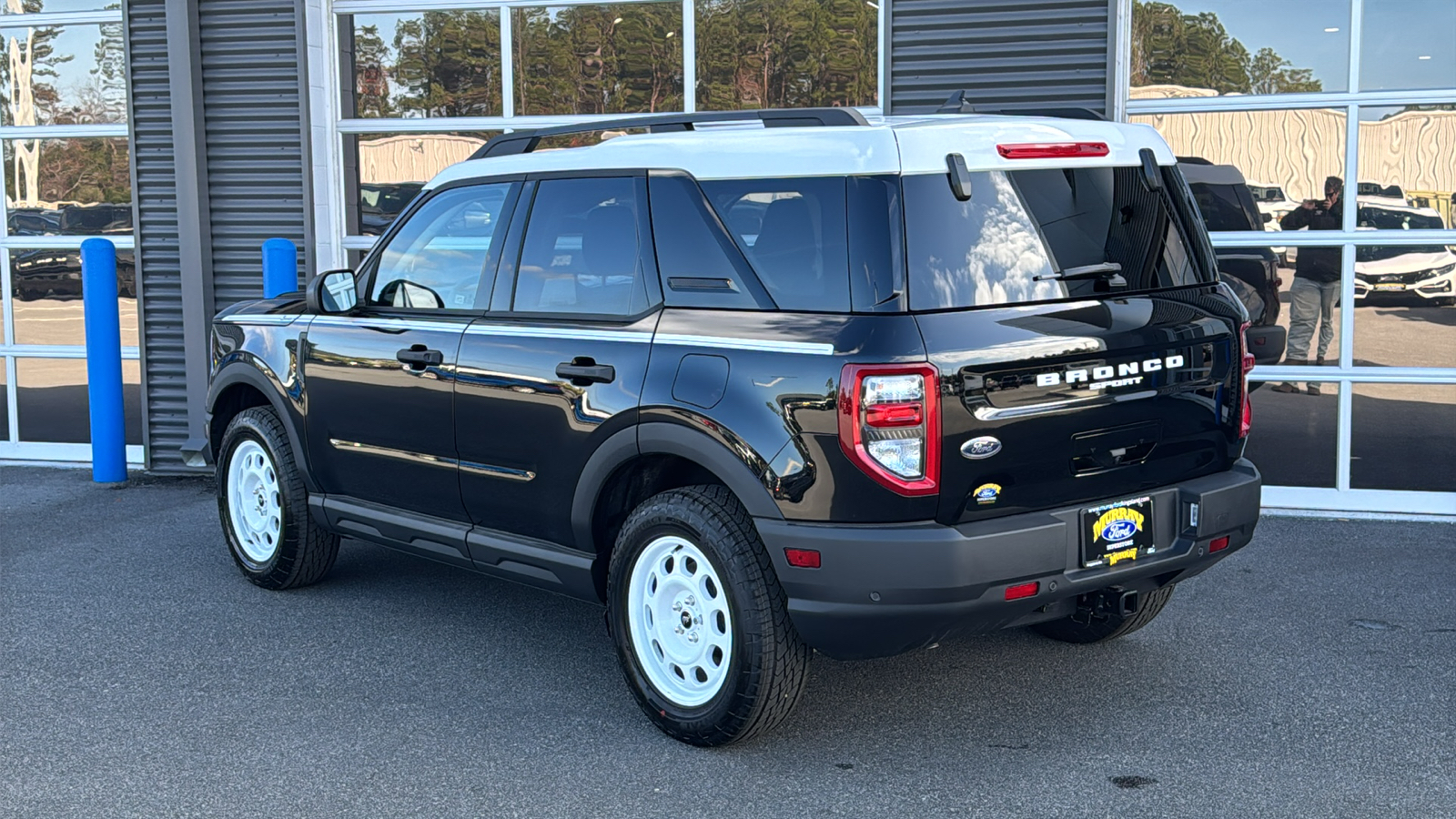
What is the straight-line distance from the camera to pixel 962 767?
4.12 m

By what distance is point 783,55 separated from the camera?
846 centimetres

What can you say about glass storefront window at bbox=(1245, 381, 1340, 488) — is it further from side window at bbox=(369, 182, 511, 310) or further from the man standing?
side window at bbox=(369, 182, 511, 310)

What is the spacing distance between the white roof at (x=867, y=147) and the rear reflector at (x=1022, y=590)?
118cm

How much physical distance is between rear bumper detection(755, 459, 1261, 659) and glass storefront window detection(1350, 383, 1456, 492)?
4.28m

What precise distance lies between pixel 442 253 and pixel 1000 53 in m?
3.80

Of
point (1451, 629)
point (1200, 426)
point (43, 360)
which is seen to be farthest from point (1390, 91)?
point (43, 360)

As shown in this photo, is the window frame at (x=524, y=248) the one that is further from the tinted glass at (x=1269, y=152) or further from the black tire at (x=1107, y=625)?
the tinted glass at (x=1269, y=152)

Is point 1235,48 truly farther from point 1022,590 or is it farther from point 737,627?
point 737,627

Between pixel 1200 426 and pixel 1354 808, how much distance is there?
1.19 meters

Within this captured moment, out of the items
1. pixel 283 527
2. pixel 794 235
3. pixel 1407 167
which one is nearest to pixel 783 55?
pixel 1407 167

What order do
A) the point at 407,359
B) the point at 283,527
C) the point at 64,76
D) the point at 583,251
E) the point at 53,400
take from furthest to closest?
the point at 53,400, the point at 64,76, the point at 283,527, the point at 407,359, the point at 583,251

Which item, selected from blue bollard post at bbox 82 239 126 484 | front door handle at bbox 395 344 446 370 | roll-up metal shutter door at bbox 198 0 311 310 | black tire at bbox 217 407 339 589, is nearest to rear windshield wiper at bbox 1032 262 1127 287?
front door handle at bbox 395 344 446 370

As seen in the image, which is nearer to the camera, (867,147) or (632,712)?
(867,147)

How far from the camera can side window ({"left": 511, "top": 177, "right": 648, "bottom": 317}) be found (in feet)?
15.0
